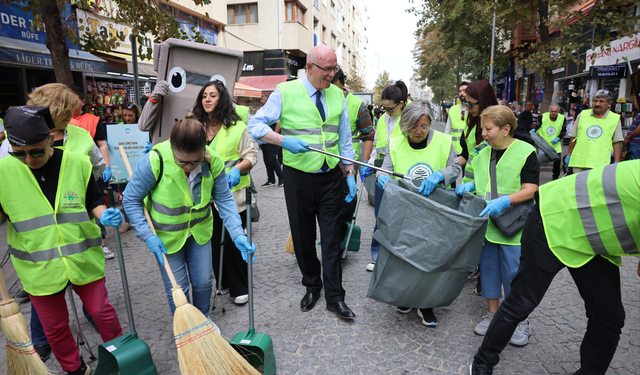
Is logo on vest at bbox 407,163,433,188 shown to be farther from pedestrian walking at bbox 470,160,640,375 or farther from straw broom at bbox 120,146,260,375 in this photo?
straw broom at bbox 120,146,260,375

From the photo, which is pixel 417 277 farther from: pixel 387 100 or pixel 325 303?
pixel 387 100

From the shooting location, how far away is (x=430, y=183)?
10.5 ft

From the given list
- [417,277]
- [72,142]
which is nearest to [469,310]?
[417,277]

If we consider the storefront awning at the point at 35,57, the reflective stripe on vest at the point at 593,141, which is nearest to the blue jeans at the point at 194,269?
the reflective stripe on vest at the point at 593,141

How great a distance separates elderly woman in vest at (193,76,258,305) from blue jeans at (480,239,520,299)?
200cm

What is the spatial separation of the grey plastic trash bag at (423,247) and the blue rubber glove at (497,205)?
0.31ft

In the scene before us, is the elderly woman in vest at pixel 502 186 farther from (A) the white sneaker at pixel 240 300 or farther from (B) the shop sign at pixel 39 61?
(B) the shop sign at pixel 39 61

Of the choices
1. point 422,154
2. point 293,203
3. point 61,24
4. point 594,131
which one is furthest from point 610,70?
point 61,24

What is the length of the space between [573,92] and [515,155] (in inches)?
831

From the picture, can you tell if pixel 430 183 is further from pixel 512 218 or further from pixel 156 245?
pixel 156 245

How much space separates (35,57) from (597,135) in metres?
10.5

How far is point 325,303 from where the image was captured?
3.77 m

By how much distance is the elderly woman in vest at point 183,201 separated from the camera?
248 cm

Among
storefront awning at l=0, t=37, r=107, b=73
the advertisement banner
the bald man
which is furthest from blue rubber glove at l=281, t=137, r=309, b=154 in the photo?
storefront awning at l=0, t=37, r=107, b=73
